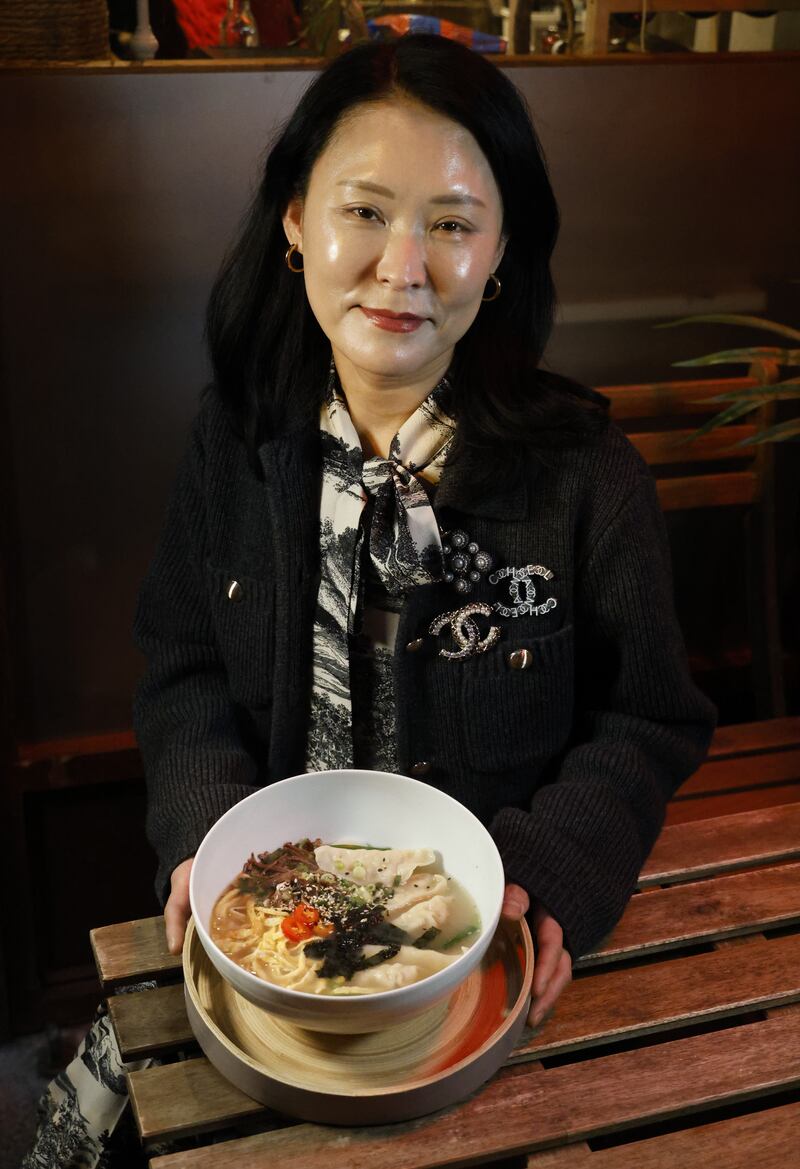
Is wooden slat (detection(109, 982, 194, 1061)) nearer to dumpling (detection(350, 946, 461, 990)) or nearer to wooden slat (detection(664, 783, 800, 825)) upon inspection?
dumpling (detection(350, 946, 461, 990))

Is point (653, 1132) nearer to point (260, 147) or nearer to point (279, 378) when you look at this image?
point (279, 378)

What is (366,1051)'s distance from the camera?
1056 millimetres

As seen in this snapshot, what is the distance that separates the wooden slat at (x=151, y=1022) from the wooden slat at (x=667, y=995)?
0.32 metres

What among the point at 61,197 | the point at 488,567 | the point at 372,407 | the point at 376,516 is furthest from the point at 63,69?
the point at 488,567

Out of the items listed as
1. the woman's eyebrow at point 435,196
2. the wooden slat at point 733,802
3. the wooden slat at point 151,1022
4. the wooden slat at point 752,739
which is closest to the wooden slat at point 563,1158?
the wooden slat at point 151,1022

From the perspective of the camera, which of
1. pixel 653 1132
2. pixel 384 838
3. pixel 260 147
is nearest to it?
pixel 384 838

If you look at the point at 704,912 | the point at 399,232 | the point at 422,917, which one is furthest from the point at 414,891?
the point at 399,232

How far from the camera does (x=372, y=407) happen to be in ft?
4.92

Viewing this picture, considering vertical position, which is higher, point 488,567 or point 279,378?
point 279,378

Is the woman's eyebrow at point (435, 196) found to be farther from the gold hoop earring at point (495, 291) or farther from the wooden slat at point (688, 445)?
the wooden slat at point (688, 445)

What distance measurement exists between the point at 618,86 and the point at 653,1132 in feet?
5.53

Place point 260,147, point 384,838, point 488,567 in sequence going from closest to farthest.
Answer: point 384,838
point 488,567
point 260,147

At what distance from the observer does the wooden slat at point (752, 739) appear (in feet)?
7.23

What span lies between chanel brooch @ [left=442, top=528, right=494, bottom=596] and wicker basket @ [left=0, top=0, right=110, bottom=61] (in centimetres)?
105
